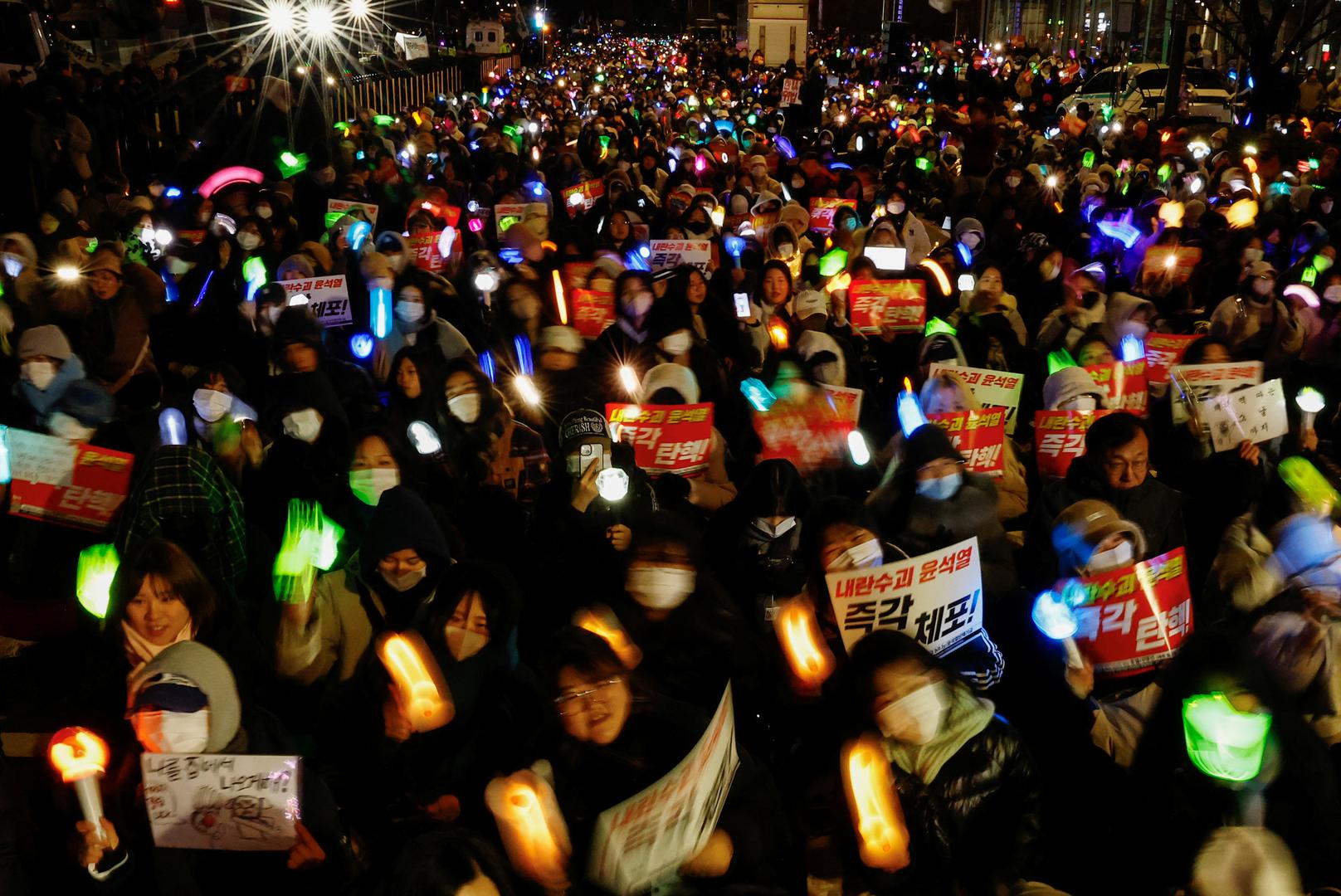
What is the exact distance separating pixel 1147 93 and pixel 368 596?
26.2 m

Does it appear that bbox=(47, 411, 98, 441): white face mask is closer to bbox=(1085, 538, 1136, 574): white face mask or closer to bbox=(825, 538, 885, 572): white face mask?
bbox=(825, 538, 885, 572): white face mask

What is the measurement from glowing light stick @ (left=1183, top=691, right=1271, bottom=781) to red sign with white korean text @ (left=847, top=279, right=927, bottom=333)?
5931 millimetres

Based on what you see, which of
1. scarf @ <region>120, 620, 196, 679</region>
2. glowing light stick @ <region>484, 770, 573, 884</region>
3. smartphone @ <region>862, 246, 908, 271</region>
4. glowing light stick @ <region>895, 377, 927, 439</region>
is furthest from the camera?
smartphone @ <region>862, 246, 908, 271</region>

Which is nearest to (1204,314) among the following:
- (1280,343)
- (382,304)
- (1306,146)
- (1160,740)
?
(1280,343)

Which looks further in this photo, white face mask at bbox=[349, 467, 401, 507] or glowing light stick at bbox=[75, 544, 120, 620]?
white face mask at bbox=[349, 467, 401, 507]

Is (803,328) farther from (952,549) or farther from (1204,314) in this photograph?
(952,549)

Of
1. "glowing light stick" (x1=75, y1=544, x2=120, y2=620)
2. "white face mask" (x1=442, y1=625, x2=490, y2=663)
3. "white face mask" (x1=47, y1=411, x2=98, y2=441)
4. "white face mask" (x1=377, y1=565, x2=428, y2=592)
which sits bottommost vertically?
"glowing light stick" (x1=75, y1=544, x2=120, y2=620)

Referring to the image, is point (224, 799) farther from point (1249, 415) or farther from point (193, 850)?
point (1249, 415)

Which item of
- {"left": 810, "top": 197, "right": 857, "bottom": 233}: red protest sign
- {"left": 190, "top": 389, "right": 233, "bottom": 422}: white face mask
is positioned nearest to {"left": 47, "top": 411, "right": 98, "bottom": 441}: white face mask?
{"left": 190, "top": 389, "right": 233, "bottom": 422}: white face mask

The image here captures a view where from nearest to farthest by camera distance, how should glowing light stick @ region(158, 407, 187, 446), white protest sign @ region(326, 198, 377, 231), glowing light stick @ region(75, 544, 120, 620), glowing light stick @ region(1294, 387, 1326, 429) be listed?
1. glowing light stick @ region(75, 544, 120, 620)
2. glowing light stick @ region(158, 407, 187, 446)
3. glowing light stick @ region(1294, 387, 1326, 429)
4. white protest sign @ region(326, 198, 377, 231)

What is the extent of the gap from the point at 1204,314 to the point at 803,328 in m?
3.44

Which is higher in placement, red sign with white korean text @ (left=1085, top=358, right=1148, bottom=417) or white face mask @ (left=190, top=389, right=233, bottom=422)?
white face mask @ (left=190, top=389, right=233, bottom=422)

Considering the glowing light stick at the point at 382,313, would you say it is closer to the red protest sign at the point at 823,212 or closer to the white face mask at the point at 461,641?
the white face mask at the point at 461,641

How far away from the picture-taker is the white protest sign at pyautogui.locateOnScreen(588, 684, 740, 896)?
9.21ft
